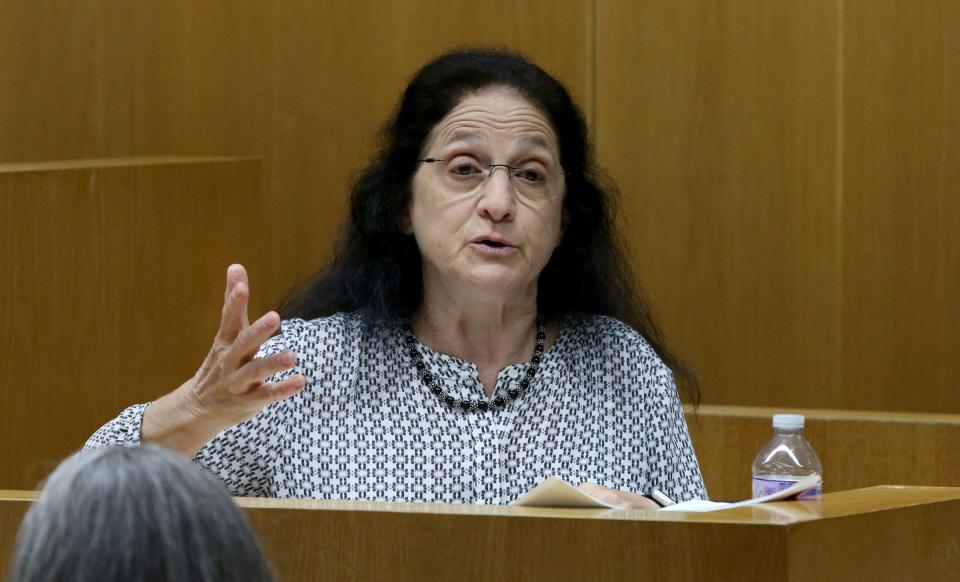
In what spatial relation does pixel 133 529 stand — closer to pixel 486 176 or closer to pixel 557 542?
pixel 557 542

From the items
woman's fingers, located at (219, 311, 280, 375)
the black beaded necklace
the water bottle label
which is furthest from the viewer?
the black beaded necklace

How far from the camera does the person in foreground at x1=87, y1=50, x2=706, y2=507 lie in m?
2.13

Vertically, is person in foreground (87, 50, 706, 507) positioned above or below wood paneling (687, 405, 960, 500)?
above

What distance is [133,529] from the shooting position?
752mm

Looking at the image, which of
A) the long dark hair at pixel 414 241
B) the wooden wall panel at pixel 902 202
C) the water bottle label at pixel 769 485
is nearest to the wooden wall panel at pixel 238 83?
the wooden wall panel at pixel 902 202

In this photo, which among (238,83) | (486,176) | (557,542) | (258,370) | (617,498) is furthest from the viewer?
(238,83)

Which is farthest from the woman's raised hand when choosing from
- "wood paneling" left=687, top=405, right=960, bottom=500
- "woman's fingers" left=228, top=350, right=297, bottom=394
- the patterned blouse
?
"wood paneling" left=687, top=405, right=960, bottom=500

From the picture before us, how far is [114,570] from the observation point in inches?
29.2

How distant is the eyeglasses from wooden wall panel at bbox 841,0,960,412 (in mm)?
1584

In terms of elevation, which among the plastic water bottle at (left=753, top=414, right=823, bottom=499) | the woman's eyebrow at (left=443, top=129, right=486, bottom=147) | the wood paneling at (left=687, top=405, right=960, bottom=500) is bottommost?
the wood paneling at (left=687, top=405, right=960, bottom=500)

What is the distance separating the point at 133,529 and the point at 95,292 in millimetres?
2394

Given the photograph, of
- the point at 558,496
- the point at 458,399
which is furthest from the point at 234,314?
the point at 458,399

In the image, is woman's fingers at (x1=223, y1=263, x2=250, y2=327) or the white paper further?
woman's fingers at (x1=223, y1=263, x2=250, y2=327)

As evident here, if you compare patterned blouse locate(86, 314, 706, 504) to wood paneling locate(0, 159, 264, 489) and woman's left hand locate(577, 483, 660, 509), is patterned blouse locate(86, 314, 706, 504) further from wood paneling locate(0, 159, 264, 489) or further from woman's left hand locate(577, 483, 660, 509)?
wood paneling locate(0, 159, 264, 489)
